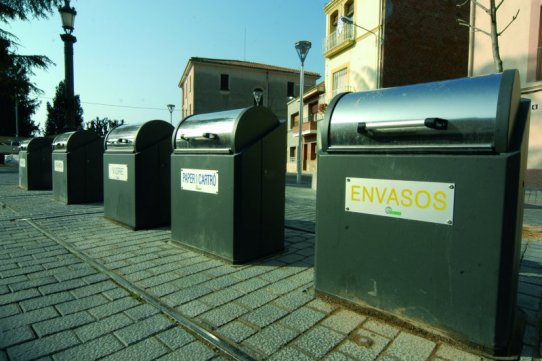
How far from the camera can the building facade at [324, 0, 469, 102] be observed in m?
17.0

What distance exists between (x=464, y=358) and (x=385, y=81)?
17.0m

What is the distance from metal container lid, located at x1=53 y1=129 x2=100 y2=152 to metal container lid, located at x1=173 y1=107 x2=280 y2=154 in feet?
13.7

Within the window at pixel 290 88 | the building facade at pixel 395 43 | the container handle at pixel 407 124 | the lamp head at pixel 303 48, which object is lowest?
the container handle at pixel 407 124

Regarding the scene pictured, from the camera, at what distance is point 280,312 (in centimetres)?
229

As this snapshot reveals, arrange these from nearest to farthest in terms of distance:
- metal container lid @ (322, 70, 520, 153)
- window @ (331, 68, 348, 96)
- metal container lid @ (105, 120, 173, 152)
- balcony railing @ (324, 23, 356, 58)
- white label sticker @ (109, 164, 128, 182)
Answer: metal container lid @ (322, 70, 520, 153)
metal container lid @ (105, 120, 173, 152)
white label sticker @ (109, 164, 128, 182)
balcony railing @ (324, 23, 356, 58)
window @ (331, 68, 348, 96)

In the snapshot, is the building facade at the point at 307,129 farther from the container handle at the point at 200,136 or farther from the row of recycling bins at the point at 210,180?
the container handle at the point at 200,136

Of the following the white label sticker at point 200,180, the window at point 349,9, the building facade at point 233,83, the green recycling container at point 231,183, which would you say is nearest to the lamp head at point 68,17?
the green recycling container at point 231,183

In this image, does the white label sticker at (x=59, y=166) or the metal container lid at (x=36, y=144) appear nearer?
the white label sticker at (x=59, y=166)

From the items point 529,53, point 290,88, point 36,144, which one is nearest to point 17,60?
point 36,144

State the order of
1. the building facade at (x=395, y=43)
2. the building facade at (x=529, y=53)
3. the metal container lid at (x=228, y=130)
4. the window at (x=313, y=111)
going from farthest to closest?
1. the window at (x=313, y=111)
2. the building facade at (x=395, y=43)
3. the building facade at (x=529, y=53)
4. the metal container lid at (x=228, y=130)

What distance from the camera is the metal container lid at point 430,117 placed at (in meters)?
1.71

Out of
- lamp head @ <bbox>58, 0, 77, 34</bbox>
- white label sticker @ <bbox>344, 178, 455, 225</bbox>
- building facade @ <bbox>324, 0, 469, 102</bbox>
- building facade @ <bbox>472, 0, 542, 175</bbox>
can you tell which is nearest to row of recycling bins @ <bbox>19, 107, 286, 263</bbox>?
white label sticker @ <bbox>344, 178, 455, 225</bbox>

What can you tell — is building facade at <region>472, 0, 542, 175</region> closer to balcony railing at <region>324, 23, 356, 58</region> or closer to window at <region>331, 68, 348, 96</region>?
balcony railing at <region>324, 23, 356, 58</region>

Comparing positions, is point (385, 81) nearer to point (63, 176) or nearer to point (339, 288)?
point (63, 176)
